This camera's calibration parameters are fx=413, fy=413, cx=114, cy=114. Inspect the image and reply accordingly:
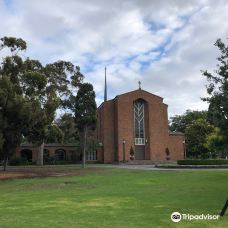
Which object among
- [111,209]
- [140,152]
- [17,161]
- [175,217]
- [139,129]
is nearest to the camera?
[175,217]

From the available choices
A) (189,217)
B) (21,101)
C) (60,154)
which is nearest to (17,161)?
(60,154)

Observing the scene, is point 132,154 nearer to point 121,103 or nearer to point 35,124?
point 121,103

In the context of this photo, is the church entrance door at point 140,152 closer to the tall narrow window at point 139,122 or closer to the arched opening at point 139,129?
the arched opening at point 139,129

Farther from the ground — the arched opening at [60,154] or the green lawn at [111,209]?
the arched opening at [60,154]

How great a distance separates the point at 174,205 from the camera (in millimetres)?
12836

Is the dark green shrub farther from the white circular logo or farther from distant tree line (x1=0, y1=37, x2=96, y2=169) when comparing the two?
the white circular logo

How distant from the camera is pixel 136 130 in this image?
64438 mm

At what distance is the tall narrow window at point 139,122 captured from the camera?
64312 millimetres

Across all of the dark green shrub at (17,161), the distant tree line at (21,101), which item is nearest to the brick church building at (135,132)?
the dark green shrub at (17,161)

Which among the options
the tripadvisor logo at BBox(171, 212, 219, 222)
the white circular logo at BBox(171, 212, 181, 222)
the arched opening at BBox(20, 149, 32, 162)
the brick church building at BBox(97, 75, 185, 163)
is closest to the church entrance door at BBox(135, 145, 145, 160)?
the brick church building at BBox(97, 75, 185, 163)

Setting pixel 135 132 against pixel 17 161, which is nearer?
pixel 17 161

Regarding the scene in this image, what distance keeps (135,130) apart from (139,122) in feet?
4.65

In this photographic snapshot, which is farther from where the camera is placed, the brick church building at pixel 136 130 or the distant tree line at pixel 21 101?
the brick church building at pixel 136 130

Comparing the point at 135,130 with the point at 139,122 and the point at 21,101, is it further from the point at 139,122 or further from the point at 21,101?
the point at 21,101
